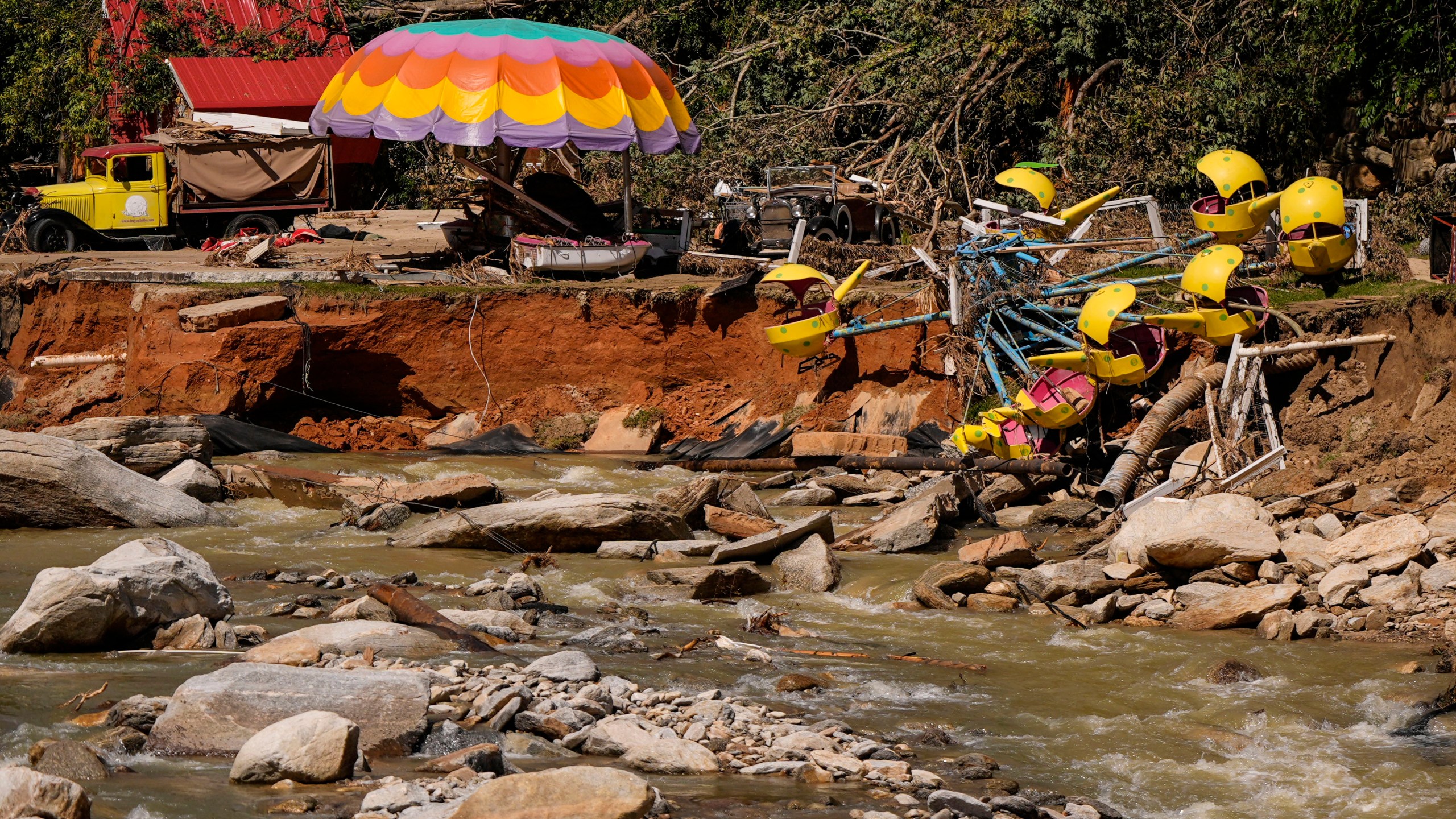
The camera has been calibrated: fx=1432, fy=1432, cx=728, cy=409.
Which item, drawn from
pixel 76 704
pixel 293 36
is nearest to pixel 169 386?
pixel 76 704

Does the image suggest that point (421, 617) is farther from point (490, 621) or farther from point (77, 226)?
point (77, 226)

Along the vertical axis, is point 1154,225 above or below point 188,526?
above

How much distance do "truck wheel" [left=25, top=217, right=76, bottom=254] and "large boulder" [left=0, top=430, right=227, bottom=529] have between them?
34.1 ft

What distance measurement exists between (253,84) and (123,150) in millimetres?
4745

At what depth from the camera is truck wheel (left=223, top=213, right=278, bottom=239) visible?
22578 millimetres

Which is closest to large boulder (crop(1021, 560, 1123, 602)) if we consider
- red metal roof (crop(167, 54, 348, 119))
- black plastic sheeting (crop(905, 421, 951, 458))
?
black plastic sheeting (crop(905, 421, 951, 458))

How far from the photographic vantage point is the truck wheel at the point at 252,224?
2258 centimetres

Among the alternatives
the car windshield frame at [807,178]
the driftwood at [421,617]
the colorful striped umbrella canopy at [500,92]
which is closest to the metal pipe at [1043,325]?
the car windshield frame at [807,178]

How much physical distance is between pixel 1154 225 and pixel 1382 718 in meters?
8.55

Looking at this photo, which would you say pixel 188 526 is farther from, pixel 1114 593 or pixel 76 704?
pixel 1114 593

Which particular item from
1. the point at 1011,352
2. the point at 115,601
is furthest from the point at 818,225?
the point at 115,601

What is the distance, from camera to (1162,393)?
46.6 ft

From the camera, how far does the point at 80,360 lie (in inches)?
663

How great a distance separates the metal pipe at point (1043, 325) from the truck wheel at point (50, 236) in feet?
46.3
